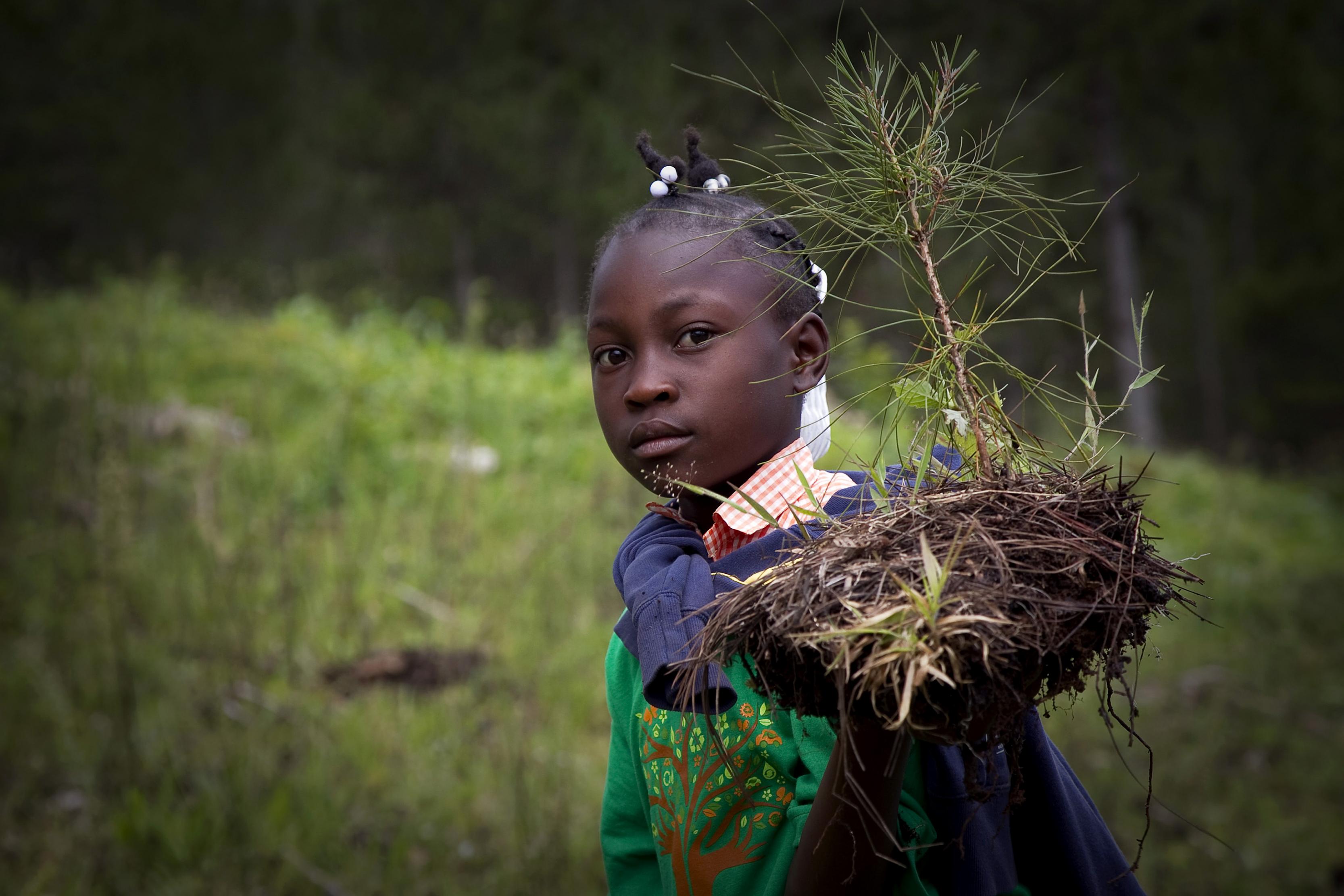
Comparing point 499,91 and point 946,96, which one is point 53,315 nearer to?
point 946,96

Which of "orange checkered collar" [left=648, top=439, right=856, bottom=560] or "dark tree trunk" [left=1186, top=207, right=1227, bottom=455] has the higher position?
"dark tree trunk" [left=1186, top=207, right=1227, bottom=455]

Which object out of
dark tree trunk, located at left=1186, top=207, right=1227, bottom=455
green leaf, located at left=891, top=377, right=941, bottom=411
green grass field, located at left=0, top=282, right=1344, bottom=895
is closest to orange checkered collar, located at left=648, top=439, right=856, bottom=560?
green leaf, located at left=891, top=377, right=941, bottom=411

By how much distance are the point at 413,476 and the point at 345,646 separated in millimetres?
1457

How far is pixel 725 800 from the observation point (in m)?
1.31

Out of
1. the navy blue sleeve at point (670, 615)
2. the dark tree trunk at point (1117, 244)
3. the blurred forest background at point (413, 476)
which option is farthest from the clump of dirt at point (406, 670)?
the dark tree trunk at point (1117, 244)

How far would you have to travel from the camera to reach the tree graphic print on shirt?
1298 millimetres

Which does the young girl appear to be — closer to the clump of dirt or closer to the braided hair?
the braided hair

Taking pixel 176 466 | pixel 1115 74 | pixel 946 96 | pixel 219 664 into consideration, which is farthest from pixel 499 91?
pixel 946 96

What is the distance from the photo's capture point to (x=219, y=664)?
4117mm

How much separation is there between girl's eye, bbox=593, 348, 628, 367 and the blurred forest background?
1.38 feet

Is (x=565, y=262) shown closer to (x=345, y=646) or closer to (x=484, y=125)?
(x=484, y=125)

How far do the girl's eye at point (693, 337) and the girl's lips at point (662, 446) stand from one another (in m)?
0.13

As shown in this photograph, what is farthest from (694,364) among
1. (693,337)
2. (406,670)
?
(406,670)

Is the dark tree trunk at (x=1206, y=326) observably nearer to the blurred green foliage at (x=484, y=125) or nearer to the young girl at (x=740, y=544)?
the blurred green foliage at (x=484, y=125)
